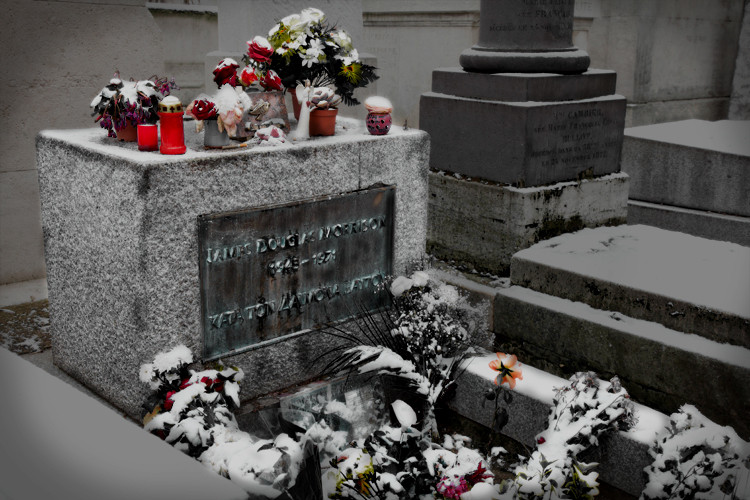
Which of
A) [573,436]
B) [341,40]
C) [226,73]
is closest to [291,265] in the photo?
[226,73]

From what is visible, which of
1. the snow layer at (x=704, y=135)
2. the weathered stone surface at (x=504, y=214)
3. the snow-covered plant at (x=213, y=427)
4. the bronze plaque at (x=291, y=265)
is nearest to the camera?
the snow-covered plant at (x=213, y=427)

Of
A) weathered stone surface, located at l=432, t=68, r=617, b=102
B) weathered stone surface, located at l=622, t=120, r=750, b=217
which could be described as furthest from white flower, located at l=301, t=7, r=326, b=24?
weathered stone surface, located at l=622, t=120, r=750, b=217

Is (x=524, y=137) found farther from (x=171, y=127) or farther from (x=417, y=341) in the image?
(x=171, y=127)

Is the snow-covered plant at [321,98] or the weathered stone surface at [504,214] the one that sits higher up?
the snow-covered plant at [321,98]

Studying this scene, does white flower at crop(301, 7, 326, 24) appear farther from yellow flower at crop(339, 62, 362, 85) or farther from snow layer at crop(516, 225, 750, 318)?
snow layer at crop(516, 225, 750, 318)

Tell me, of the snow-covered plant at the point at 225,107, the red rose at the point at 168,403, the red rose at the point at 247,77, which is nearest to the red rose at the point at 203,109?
the snow-covered plant at the point at 225,107

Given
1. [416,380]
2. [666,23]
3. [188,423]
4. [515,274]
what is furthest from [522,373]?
[666,23]

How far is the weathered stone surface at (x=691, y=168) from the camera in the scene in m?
6.55

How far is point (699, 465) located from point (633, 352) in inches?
44.9

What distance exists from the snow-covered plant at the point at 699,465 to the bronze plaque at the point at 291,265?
1.82 m

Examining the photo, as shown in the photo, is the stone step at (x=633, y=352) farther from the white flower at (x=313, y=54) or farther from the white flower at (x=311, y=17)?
the white flower at (x=311, y=17)

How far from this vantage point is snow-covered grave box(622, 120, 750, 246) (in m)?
6.54

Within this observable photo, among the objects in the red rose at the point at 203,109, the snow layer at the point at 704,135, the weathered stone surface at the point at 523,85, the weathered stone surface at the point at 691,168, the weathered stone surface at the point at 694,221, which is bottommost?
the weathered stone surface at the point at 694,221

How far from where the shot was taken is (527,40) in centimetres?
563
